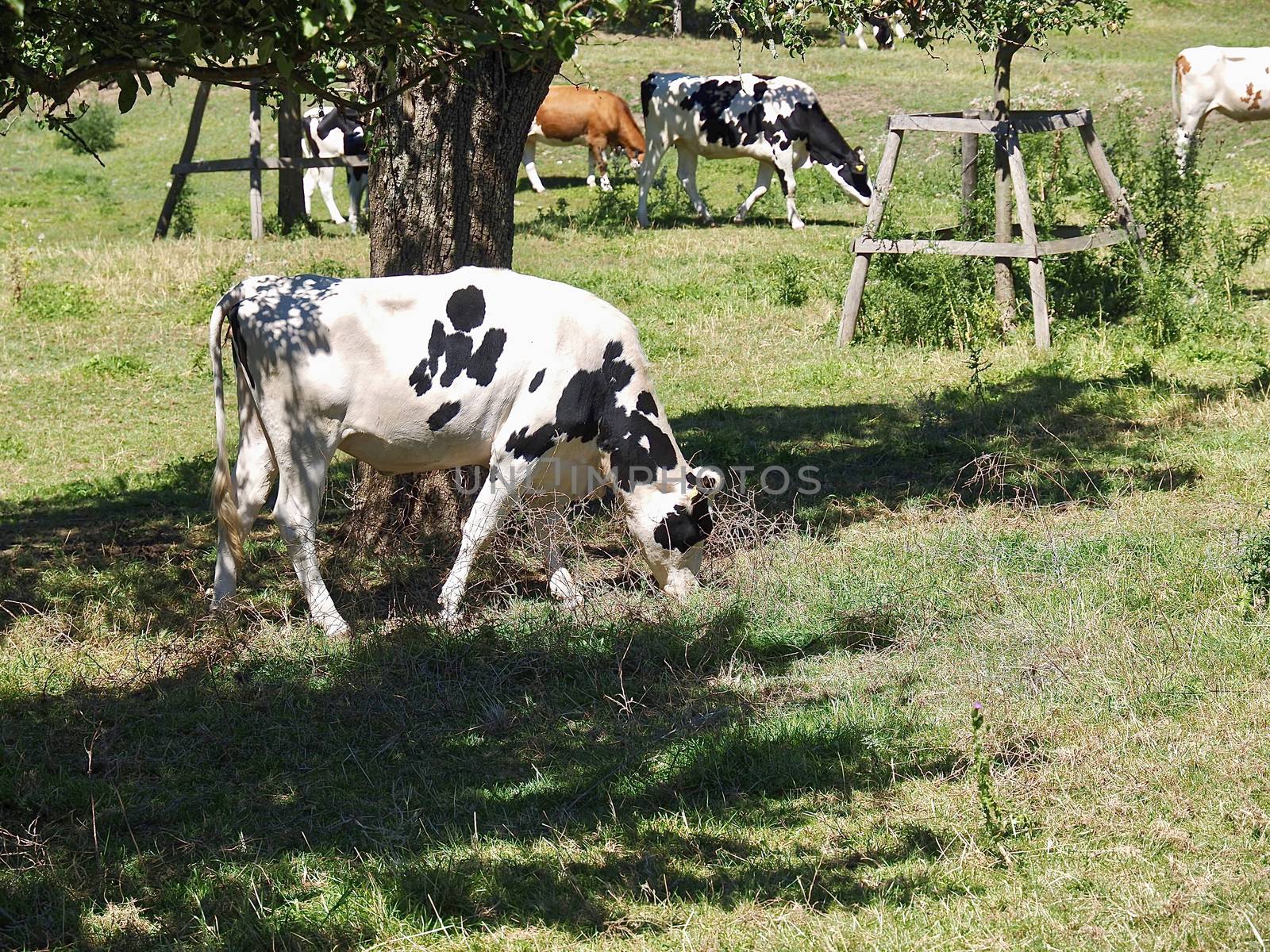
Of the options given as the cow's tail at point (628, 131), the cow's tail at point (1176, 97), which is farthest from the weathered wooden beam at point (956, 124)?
the cow's tail at point (628, 131)

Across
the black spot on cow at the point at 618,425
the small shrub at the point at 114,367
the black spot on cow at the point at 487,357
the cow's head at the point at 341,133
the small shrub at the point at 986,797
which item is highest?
the cow's head at the point at 341,133

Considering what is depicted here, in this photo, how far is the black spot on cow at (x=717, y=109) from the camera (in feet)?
67.3

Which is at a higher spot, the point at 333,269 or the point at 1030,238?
the point at 1030,238

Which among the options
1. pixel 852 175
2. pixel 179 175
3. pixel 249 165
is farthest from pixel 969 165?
pixel 179 175

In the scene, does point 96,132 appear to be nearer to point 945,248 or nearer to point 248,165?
point 248,165

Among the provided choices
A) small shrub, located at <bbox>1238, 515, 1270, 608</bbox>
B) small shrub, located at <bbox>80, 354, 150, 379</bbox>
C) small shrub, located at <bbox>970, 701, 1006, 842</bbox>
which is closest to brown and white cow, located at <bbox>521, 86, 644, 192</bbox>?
small shrub, located at <bbox>80, 354, 150, 379</bbox>

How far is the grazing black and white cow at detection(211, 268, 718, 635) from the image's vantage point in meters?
7.12

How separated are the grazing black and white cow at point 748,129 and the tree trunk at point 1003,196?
768 cm

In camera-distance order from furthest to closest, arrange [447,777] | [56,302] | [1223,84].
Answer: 1. [1223,84]
2. [56,302]
3. [447,777]

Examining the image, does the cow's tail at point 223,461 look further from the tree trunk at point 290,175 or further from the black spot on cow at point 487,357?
the tree trunk at point 290,175

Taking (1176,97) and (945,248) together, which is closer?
(945,248)

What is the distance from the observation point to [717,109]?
2053 centimetres

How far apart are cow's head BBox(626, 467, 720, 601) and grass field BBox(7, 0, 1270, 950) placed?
0.26m

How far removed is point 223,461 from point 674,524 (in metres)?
2.44
